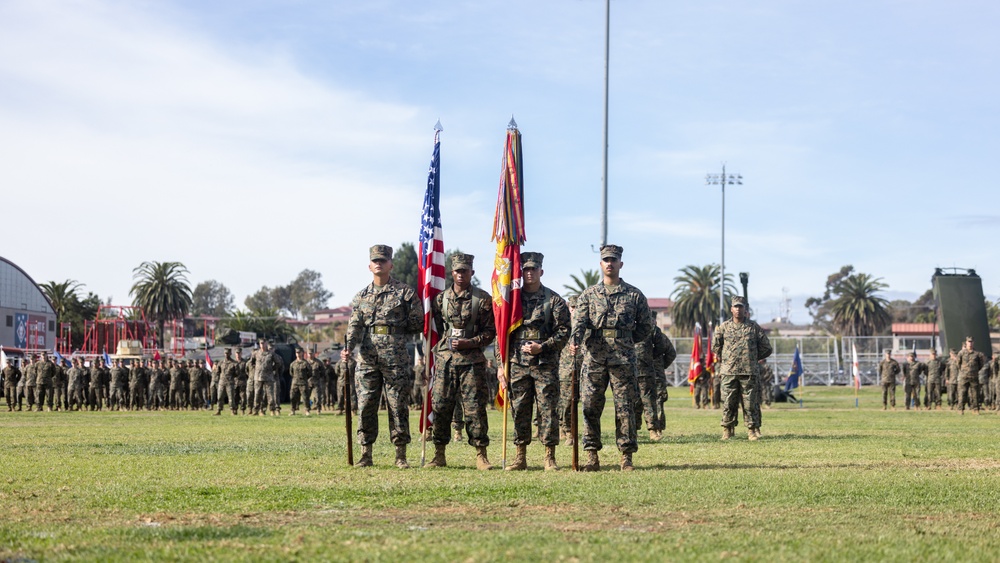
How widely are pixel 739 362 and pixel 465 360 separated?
7894mm

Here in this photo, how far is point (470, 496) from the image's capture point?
9781 millimetres

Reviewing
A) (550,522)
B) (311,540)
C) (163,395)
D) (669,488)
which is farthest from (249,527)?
(163,395)

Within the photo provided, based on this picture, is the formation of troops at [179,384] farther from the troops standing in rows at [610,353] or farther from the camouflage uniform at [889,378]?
the troops standing in rows at [610,353]

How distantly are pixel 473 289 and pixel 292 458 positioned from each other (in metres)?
3.19

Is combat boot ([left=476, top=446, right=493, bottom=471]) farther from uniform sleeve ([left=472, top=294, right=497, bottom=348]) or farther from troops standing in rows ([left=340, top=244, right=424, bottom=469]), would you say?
uniform sleeve ([left=472, top=294, right=497, bottom=348])

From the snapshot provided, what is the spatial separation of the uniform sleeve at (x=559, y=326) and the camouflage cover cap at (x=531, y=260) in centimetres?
50

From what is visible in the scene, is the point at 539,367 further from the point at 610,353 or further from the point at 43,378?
the point at 43,378

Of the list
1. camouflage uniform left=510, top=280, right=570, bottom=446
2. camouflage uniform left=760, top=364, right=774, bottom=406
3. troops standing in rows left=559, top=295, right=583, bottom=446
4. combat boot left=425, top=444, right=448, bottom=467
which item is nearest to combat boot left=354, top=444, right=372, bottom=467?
combat boot left=425, top=444, right=448, bottom=467

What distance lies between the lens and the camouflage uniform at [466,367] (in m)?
12.8

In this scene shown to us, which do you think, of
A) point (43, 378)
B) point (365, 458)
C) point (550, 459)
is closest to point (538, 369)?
point (550, 459)

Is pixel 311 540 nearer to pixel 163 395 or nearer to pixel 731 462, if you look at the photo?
pixel 731 462

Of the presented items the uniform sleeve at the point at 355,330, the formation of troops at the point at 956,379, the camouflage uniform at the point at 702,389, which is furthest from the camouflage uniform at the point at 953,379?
the uniform sleeve at the point at 355,330

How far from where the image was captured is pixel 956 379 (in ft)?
121

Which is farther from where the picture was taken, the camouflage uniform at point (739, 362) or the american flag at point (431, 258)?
the camouflage uniform at point (739, 362)
